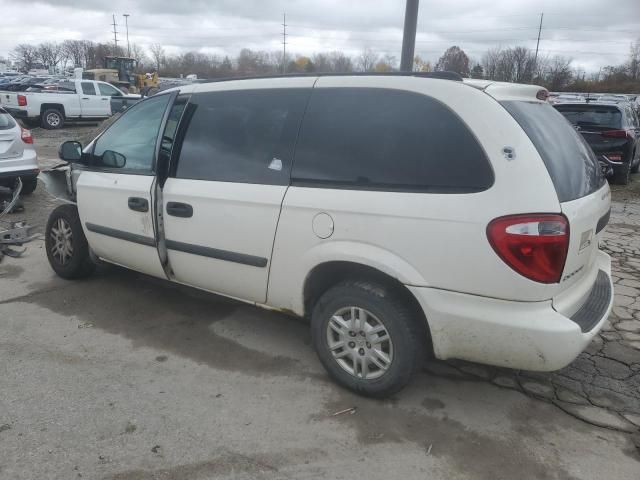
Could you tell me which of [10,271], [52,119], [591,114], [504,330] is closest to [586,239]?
[504,330]

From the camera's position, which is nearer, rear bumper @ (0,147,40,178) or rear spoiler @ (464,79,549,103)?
rear spoiler @ (464,79,549,103)

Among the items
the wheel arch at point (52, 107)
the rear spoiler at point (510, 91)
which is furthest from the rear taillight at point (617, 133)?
the wheel arch at point (52, 107)

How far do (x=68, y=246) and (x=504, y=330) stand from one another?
3907 mm

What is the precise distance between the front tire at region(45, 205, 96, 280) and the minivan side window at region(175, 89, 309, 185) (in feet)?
5.23

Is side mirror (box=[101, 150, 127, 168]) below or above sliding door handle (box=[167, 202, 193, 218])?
above

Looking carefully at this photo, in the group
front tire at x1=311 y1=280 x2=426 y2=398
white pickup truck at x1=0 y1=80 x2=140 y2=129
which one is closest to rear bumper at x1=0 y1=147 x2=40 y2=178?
front tire at x1=311 y1=280 x2=426 y2=398

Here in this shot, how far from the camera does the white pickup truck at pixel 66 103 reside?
1767 cm

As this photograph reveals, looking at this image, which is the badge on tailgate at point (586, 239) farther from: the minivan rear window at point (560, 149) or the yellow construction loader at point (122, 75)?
the yellow construction loader at point (122, 75)

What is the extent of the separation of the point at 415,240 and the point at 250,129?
1372mm

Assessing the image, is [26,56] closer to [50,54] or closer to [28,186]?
[50,54]

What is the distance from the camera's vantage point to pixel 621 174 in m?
10.2

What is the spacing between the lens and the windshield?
9773mm

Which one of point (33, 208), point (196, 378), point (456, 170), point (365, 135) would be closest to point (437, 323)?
point (456, 170)

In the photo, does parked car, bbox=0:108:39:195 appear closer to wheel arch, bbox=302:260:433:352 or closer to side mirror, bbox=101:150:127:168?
side mirror, bbox=101:150:127:168
